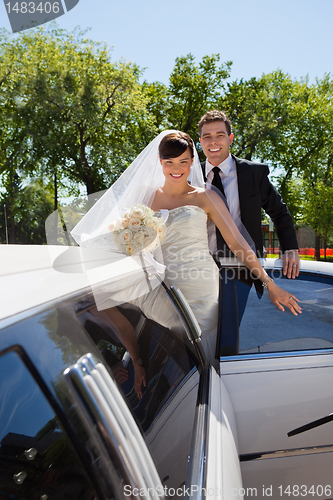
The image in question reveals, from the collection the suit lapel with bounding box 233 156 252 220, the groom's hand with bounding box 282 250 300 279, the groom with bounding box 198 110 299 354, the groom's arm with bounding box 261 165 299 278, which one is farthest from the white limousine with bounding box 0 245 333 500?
the suit lapel with bounding box 233 156 252 220

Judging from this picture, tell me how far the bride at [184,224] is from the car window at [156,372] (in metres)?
0.70

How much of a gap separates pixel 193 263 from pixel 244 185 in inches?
36.5

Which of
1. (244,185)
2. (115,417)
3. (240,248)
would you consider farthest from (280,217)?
(115,417)

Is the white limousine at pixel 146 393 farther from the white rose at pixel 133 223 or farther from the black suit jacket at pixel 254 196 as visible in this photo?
the black suit jacket at pixel 254 196

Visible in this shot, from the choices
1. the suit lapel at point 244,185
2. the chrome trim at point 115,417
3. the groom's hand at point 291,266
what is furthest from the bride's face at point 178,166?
the chrome trim at point 115,417

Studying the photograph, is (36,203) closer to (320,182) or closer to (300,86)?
(320,182)

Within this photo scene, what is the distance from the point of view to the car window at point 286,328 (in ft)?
6.70

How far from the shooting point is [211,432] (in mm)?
1194

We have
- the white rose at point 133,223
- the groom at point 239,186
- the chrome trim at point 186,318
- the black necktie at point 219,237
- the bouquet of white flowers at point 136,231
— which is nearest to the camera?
the chrome trim at point 186,318

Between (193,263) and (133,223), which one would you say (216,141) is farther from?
(133,223)

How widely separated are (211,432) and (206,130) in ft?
8.20

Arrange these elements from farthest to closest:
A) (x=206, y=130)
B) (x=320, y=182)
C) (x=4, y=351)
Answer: (x=320, y=182)
(x=206, y=130)
(x=4, y=351)

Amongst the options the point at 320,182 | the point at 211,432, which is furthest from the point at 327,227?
the point at 211,432

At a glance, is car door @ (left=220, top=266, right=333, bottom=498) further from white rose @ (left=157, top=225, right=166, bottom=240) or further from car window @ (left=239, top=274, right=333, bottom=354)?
white rose @ (left=157, top=225, right=166, bottom=240)
